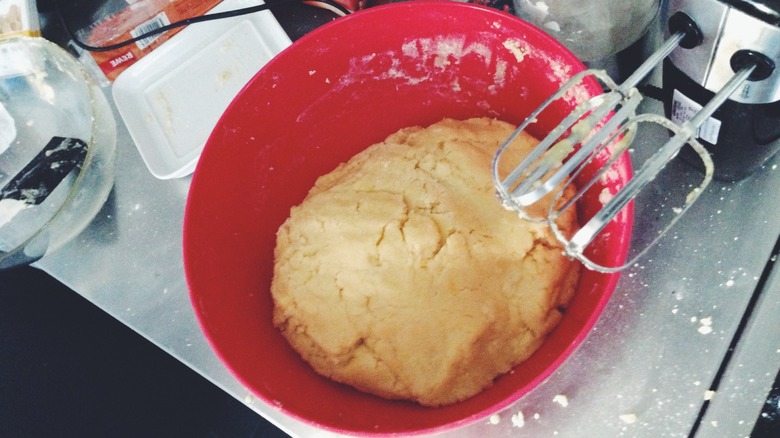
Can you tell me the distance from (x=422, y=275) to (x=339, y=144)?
25 centimetres

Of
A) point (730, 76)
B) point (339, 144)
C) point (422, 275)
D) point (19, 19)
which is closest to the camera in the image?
point (730, 76)

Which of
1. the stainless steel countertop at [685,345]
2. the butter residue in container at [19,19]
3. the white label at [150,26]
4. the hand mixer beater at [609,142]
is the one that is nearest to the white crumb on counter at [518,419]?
the stainless steel countertop at [685,345]

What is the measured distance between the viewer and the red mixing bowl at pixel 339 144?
665mm

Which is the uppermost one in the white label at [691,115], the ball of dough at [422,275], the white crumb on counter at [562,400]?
the white label at [691,115]

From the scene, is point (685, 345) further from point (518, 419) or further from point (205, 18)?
point (205, 18)

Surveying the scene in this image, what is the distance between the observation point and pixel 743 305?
2.41ft

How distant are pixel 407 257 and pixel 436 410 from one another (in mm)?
172

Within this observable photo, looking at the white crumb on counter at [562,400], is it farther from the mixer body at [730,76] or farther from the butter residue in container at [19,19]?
the butter residue in container at [19,19]

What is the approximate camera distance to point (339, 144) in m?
0.88

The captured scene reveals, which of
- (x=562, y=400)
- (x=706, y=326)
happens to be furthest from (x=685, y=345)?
(x=562, y=400)

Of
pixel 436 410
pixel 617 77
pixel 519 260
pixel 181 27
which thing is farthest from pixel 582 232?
pixel 181 27

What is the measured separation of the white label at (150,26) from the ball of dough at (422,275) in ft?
1.28

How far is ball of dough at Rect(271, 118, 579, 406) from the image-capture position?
2.26ft

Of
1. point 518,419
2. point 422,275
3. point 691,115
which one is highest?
point 691,115
